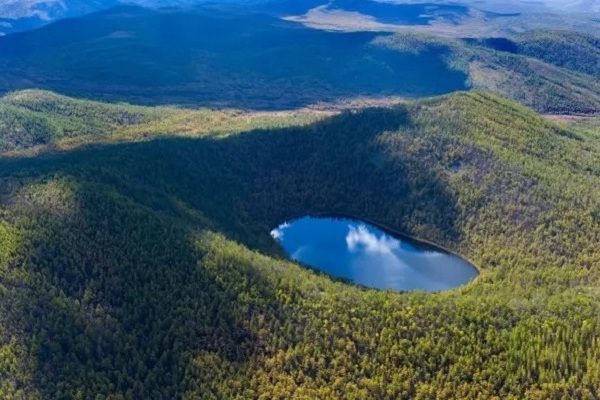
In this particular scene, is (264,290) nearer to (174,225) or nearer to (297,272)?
(297,272)

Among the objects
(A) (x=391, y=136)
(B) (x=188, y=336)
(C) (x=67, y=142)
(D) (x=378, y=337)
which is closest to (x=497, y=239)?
(A) (x=391, y=136)

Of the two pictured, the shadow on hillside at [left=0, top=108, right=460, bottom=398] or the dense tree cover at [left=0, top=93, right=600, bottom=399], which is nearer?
the dense tree cover at [left=0, top=93, right=600, bottom=399]

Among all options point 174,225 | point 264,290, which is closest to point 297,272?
point 264,290

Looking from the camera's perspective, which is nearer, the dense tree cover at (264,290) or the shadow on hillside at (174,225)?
the dense tree cover at (264,290)

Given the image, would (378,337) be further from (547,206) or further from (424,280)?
(547,206)
